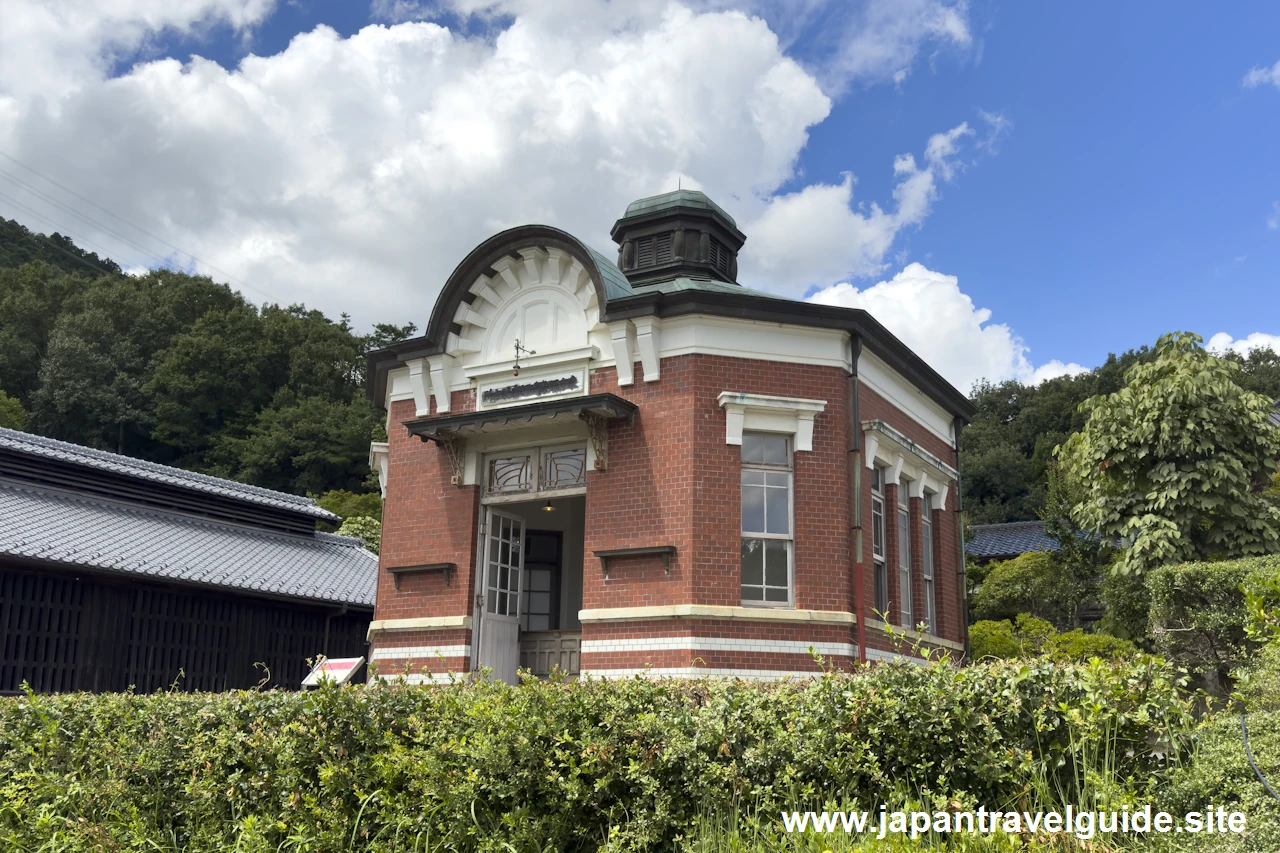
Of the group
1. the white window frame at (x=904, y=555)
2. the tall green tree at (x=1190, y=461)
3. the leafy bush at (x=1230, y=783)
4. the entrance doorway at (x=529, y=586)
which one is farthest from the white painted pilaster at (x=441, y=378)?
the leafy bush at (x=1230, y=783)

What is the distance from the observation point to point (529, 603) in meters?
16.9

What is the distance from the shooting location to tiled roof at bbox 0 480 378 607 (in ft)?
52.6

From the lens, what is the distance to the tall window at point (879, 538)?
45.3ft

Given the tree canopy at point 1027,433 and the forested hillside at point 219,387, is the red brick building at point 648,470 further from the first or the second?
the tree canopy at point 1027,433

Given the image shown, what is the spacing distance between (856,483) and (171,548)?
1257cm

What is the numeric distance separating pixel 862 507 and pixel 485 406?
16.8 ft

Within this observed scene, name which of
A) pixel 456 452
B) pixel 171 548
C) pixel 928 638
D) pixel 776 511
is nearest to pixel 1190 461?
pixel 928 638

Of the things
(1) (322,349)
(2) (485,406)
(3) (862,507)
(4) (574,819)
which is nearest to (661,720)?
(4) (574,819)

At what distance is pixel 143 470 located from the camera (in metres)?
21.2

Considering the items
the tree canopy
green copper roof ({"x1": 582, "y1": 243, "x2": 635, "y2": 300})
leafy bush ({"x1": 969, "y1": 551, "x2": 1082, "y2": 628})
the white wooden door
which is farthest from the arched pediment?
the tree canopy

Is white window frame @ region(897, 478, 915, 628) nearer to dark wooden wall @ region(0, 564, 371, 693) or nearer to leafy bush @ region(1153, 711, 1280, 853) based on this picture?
leafy bush @ region(1153, 711, 1280, 853)

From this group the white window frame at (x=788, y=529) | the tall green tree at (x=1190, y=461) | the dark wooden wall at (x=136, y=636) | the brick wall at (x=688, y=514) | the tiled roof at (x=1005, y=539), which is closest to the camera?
the brick wall at (x=688, y=514)

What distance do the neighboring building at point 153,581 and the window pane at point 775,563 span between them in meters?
8.01

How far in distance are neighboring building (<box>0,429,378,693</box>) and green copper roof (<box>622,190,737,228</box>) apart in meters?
9.42
